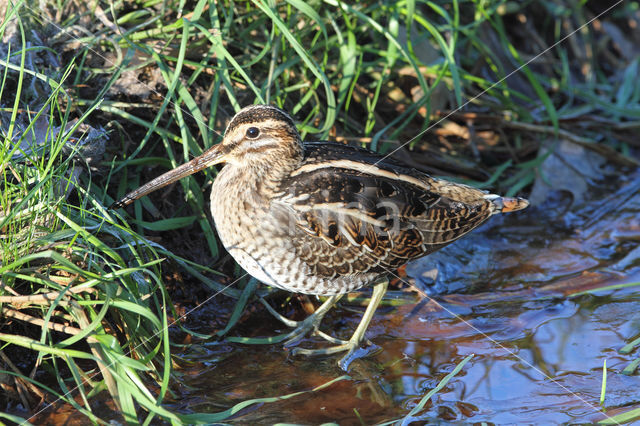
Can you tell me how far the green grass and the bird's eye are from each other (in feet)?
1.28

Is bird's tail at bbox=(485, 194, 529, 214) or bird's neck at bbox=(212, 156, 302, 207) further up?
bird's neck at bbox=(212, 156, 302, 207)

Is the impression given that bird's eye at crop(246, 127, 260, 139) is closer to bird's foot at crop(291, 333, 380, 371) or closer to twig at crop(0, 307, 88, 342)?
bird's foot at crop(291, 333, 380, 371)

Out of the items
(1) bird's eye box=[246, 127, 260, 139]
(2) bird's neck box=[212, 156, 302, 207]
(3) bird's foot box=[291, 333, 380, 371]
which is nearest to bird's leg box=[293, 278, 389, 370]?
(3) bird's foot box=[291, 333, 380, 371]

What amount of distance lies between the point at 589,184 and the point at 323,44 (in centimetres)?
253

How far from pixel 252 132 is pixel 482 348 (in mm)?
1742

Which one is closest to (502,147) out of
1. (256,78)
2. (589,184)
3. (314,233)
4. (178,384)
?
(589,184)

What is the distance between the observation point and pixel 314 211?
3.81 metres

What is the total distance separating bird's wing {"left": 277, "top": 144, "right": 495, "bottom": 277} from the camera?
381cm

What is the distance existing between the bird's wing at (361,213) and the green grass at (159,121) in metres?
0.63

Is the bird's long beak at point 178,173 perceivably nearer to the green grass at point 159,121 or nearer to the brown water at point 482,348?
the green grass at point 159,121

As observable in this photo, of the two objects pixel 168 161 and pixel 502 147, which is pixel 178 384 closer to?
pixel 168 161

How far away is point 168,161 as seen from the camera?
434 cm

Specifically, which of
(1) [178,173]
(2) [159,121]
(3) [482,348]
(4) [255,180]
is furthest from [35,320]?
(3) [482,348]

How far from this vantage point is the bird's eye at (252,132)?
3949 millimetres
